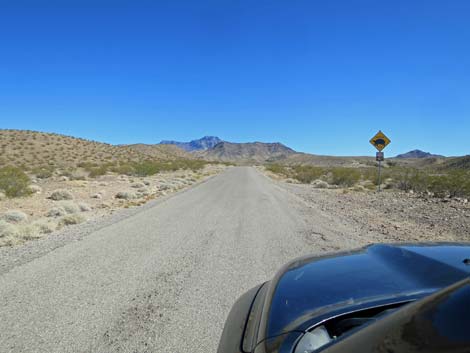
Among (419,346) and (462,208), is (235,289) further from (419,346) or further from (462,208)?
(462,208)

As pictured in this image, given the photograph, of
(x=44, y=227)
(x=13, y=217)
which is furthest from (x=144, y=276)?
(x=13, y=217)

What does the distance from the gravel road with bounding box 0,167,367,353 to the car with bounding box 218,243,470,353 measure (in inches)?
53.4

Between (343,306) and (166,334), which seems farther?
(166,334)

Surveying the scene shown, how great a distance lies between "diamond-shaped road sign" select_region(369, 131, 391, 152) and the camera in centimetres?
1945

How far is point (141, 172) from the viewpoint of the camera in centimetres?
3625

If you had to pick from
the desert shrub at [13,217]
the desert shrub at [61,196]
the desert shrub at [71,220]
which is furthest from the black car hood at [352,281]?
the desert shrub at [61,196]

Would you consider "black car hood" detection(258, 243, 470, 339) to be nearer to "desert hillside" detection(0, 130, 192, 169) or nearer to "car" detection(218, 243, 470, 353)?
"car" detection(218, 243, 470, 353)

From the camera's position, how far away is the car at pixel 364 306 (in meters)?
1.17

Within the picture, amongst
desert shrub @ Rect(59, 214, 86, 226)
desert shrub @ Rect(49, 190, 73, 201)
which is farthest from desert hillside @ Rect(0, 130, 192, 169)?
desert shrub @ Rect(59, 214, 86, 226)

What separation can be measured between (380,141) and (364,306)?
19642mm

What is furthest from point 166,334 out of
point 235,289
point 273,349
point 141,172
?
point 141,172

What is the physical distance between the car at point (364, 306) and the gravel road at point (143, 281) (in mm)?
1355

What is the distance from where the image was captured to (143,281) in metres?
5.09

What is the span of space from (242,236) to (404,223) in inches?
228
